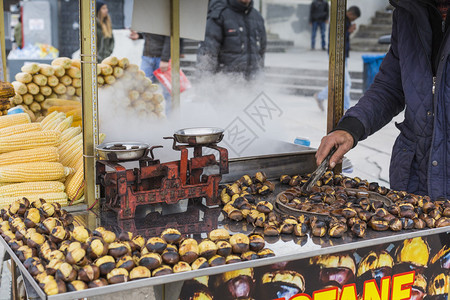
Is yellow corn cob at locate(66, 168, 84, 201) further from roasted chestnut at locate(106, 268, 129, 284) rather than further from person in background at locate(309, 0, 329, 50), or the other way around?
person in background at locate(309, 0, 329, 50)

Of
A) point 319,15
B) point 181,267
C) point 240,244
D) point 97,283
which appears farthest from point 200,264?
point 319,15

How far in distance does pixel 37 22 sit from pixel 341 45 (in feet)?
35.2

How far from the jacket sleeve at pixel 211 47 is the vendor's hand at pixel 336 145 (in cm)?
339

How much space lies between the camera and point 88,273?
53.5 inches

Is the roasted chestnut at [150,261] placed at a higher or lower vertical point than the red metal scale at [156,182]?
lower

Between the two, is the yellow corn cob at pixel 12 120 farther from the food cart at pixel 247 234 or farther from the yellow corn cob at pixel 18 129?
the food cart at pixel 247 234

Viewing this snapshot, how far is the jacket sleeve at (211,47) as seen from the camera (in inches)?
221

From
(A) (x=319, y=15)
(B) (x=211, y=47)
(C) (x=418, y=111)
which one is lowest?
(C) (x=418, y=111)

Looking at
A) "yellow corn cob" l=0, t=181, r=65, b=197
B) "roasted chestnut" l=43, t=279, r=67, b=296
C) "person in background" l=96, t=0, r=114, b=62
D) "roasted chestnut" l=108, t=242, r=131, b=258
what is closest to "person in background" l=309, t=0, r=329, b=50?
"person in background" l=96, t=0, r=114, b=62

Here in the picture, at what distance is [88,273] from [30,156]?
1.13 meters

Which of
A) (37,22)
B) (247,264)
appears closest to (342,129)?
(247,264)

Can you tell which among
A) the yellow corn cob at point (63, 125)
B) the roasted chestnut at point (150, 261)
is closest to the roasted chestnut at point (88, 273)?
the roasted chestnut at point (150, 261)

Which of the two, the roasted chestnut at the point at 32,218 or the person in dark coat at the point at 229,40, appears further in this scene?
the person in dark coat at the point at 229,40

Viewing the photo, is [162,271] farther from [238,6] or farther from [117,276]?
[238,6]
